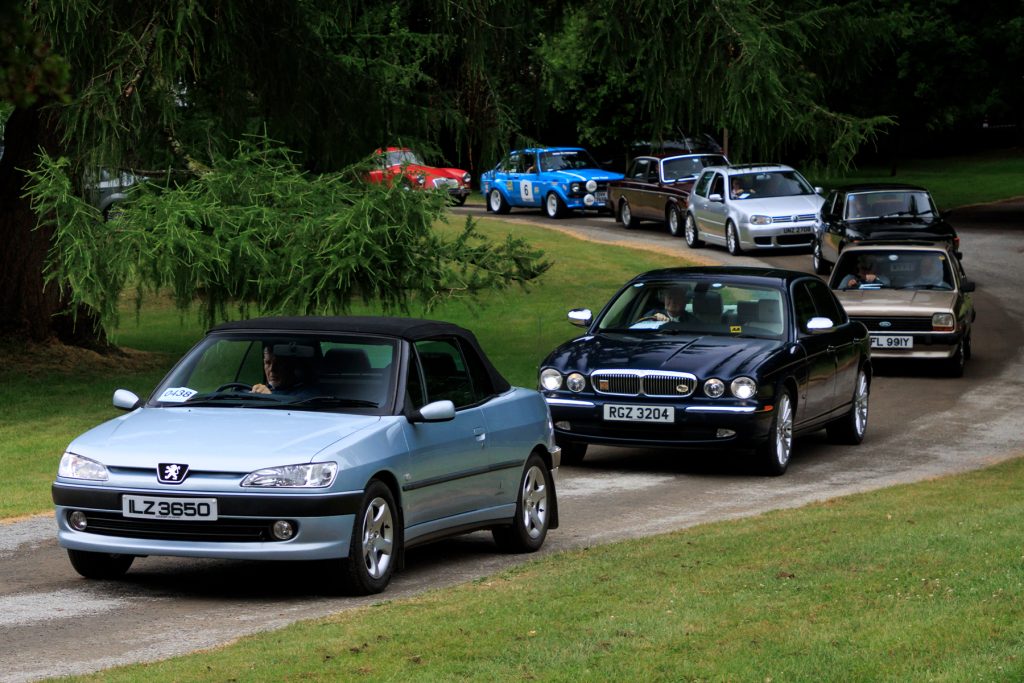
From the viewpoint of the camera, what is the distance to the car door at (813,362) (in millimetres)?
14711

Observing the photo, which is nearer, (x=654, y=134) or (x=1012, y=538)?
(x=1012, y=538)

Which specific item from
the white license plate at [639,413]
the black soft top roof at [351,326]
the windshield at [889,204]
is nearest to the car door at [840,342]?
the white license plate at [639,413]

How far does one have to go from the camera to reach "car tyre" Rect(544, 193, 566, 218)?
46625mm

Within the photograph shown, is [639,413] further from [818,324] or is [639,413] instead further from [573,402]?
[818,324]

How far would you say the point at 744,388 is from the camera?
44.8ft

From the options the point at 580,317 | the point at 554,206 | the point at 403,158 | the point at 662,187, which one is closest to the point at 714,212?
the point at 662,187

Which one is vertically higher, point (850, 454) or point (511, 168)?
point (511, 168)

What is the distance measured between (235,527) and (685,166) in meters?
33.7

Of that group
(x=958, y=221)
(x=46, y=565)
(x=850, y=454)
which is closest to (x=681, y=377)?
(x=850, y=454)

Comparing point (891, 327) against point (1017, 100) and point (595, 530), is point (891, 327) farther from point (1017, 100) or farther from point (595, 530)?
point (1017, 100)

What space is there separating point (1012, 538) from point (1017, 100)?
127ft

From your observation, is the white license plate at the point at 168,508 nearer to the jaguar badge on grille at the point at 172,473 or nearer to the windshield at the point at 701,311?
the jaguar badge on grille at the point at 172,473

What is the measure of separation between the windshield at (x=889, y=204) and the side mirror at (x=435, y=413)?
22.0 meters

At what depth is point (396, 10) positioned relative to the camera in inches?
784
